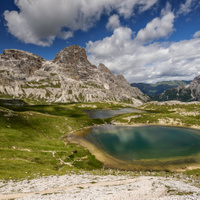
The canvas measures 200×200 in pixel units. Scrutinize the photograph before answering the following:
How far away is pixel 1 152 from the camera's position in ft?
146

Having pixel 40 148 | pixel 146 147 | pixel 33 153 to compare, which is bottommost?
pixel 146 147

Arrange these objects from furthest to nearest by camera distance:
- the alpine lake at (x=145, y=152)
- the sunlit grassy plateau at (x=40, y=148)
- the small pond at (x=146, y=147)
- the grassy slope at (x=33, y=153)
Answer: the small pond at (x=146, y=147)
the alpine lake at (x=145, y=152)
the sunlit grassy plateau at (x=40, y=148)
the grassy slope at (x=33, y=153)

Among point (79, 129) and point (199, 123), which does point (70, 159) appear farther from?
point (199, 123)

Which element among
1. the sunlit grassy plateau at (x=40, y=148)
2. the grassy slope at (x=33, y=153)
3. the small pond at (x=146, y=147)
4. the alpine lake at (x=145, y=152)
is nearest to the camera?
the grassy slope at (x=33, y=153)

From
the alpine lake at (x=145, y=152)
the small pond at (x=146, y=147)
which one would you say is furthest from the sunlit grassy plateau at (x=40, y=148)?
the small pond at (x=146, y=147)

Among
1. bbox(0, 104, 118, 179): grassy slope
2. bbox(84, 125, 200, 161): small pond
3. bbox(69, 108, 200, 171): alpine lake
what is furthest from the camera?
bbox(84, 125, 200, 161): small pond

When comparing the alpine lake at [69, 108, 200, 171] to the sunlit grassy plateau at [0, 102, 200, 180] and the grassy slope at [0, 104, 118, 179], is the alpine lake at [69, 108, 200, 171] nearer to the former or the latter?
the sunlit grassy plateau at [0, 102, 200, 180]

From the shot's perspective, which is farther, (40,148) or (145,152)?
(145,152)

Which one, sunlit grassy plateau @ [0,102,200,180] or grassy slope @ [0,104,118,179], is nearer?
grassy slope @ [0,104,118,179]

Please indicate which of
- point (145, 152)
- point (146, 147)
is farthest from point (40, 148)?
point (146, 147)

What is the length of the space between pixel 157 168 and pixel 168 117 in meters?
95.7

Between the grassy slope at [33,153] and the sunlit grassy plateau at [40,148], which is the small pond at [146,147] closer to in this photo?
the sunlit grassy plateau at [40,148]

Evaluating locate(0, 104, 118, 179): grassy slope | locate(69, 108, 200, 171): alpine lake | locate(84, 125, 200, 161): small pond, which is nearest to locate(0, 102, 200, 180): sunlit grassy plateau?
locate(0, 104, 118, 179): grassy slope

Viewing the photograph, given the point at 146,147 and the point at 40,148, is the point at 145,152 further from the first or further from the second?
the point at 40,148
